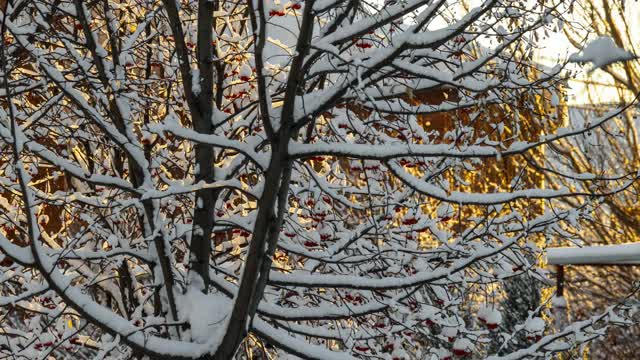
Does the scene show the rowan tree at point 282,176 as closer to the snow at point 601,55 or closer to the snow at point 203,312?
the snow at point 203,312

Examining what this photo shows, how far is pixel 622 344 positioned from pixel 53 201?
8.08 m

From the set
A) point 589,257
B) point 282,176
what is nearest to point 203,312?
point 282,176

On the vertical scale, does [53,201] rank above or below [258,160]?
above

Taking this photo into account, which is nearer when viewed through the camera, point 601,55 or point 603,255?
point 601,55

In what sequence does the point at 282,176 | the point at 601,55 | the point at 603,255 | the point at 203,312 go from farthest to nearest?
1. the point at 603,255
2. the point at 203,312
3. the point at 282,176
4. the point at 601,55

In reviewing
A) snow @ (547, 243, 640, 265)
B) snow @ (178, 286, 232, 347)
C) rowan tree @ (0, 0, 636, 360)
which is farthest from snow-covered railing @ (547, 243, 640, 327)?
snow @ (178, 286, 232, 347)

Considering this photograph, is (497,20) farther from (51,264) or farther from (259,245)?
(51,264)

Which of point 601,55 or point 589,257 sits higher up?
point 589,257

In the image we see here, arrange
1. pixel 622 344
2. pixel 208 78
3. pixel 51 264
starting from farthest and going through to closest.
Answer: pixel 622 344 < pixel 208 78 < pixel 51 264

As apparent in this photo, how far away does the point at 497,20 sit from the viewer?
3262mm

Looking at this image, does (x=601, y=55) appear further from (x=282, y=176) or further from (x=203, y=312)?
(x=203, y=312)

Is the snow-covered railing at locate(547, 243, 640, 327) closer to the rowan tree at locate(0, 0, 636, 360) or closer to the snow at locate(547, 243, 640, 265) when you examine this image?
the snow at locate(547, 243, 640, 265)

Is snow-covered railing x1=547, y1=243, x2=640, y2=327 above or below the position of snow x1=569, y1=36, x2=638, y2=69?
above

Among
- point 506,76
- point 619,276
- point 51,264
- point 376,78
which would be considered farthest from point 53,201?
point 619,276
